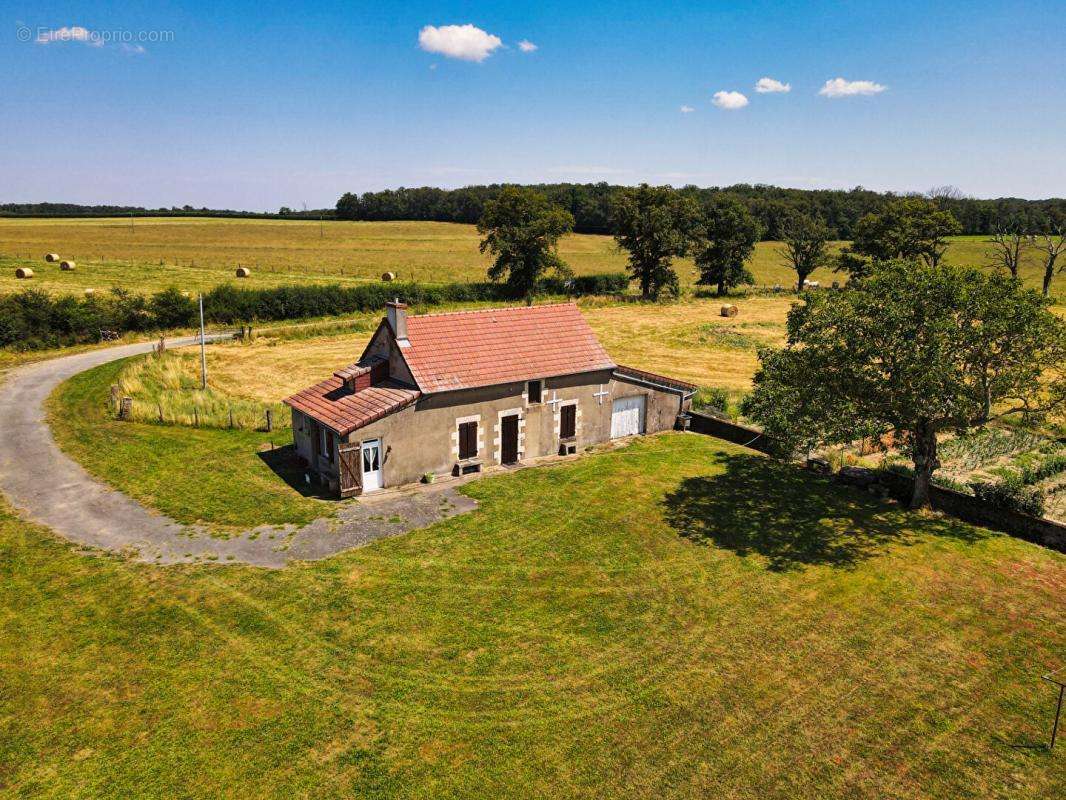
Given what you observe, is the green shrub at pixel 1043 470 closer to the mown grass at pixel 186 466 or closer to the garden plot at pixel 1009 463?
the garden plot at pixel 1009 463

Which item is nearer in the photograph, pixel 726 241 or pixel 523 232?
pixel 523 232

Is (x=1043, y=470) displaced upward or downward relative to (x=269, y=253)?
downward

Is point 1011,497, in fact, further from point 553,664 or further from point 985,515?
point 553,664

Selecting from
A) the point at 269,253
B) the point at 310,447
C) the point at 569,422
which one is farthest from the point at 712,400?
the point at 269,253

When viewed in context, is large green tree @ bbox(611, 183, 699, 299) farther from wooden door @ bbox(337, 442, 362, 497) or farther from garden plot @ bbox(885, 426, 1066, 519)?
wooden door @ bbox(337, 442, 362, 497)

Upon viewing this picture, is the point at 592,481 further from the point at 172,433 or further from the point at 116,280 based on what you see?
the point at 116,280

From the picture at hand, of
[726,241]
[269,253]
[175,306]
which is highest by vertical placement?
[726,241]

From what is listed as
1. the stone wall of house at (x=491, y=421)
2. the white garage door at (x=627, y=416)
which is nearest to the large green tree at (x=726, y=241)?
the white garage door at (x=627, y=416)

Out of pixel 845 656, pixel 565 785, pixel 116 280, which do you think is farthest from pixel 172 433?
pixel 116 280
